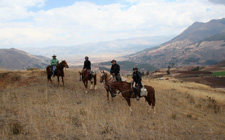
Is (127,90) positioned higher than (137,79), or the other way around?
(137,79)

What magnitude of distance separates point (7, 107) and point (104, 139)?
23.1 ft

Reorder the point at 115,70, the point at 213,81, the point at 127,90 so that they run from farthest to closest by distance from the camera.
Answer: the point at 213,81 → the point at 115,70 → the point at 127,90

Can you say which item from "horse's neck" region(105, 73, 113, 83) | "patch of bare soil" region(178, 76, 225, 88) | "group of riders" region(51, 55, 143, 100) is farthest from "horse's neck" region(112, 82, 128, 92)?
"patch of bare soil" region(178, 76, 225, 88)

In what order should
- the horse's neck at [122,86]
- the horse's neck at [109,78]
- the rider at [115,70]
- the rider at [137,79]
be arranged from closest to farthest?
the rider at [137,79]
the horse's neck at [122,86]
the rider at [115,70]
the horse's neck at [109,78]

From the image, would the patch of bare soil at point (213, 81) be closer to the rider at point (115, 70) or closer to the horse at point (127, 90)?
the rider at point (115, 70)

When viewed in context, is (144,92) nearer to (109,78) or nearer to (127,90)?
(127,90)

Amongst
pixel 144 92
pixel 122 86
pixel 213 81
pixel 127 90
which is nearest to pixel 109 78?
pixel 122 86

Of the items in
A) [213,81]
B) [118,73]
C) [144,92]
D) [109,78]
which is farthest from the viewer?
[213,81]

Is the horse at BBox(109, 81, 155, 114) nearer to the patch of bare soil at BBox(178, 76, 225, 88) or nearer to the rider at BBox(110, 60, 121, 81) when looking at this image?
the rider at BBox(110, 60, 121, 81)

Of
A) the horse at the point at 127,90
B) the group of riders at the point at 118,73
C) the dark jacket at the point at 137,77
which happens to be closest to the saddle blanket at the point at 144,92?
the group of riders at the point at 118,73

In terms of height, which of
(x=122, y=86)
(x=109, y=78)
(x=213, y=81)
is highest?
(x=109, y=78)

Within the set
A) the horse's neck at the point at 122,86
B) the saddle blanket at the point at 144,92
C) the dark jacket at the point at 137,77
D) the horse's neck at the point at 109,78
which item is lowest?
the saddle blanket at the point at 144,92

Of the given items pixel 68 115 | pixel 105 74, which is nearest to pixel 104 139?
pixel 68 115

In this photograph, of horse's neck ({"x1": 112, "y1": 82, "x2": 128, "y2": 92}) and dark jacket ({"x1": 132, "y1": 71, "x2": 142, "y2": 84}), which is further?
horse's neck ({"x1": 112, "y1": 82, "x2": 128, "y2": 92})
